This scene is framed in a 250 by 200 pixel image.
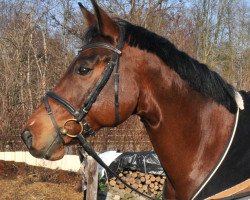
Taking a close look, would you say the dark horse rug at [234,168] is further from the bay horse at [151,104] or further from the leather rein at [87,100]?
the leather rein at [87,100]

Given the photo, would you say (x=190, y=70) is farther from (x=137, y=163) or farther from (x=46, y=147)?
(x=137, y=163)

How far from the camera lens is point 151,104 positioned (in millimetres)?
2832

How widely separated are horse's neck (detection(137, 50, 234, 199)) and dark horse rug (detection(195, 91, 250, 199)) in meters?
0.11

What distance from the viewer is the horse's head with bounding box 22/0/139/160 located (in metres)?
2.77

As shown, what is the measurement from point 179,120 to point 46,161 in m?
8.82

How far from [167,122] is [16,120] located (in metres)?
10.5

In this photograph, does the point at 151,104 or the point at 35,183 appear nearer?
the point at 151,104

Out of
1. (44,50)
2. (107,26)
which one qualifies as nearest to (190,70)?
(107,26)

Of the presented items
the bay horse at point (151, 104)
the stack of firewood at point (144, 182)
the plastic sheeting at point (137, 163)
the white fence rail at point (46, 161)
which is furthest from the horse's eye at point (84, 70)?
the white fence rail at point (46, 161)

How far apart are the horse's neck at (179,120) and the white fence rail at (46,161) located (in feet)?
27.7

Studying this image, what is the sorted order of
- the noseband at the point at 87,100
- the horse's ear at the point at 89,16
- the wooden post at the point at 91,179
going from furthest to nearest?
the wooden post at the point at 91,179 → the horse's ear at the point at 89,16 → the noseband at the point at 87,100

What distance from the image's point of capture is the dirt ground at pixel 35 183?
903 centimetres

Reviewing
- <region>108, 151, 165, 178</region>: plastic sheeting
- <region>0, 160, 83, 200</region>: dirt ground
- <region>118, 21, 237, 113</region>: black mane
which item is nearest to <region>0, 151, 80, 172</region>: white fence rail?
<region>0, 160, 83, 200</region>: dirt ground

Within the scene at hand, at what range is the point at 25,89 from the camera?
1521cm
